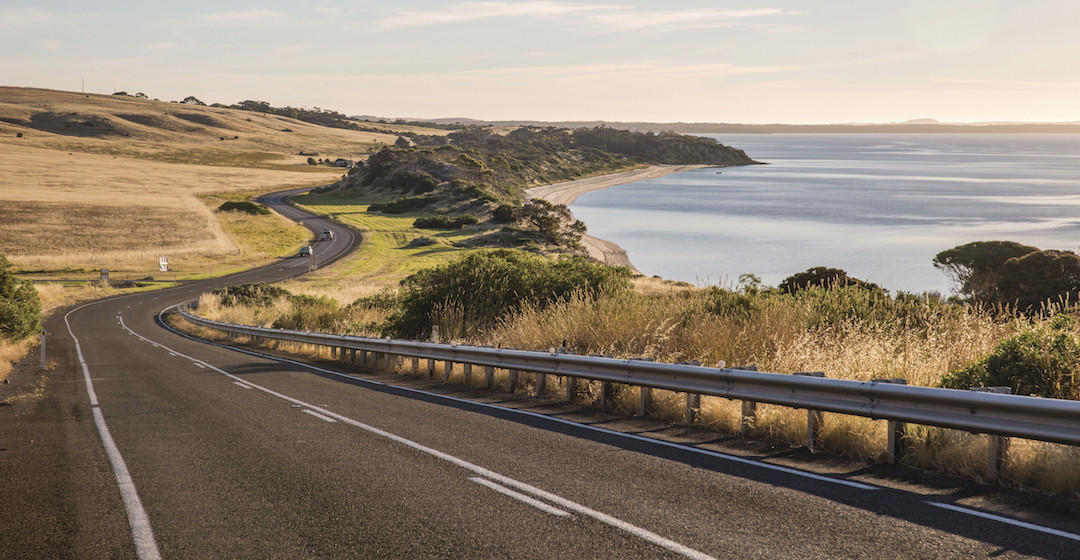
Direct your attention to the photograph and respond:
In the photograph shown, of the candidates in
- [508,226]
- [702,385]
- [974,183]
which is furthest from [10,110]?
[702,385]

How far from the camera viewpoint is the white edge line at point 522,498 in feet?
19.3

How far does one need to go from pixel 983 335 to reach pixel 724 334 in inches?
122

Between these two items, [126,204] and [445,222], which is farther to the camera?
[445,222]

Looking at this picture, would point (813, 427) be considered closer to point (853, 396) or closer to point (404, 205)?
point (853, 396)

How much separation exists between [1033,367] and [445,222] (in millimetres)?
94298

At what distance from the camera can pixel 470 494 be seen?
21.2ft

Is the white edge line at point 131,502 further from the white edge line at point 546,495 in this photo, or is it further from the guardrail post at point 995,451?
the guardrail post at point 995,451

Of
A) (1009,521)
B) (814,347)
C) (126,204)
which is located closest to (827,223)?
(126,204)

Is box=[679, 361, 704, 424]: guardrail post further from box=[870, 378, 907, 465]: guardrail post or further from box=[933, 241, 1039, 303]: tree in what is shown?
box=[933, 241, 1039, 303]: tree

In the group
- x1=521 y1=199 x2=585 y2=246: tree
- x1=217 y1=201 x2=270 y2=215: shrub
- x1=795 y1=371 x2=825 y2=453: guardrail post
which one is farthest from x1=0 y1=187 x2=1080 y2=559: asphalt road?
x1=217 y1=201 x2=270 y2=215: shrub

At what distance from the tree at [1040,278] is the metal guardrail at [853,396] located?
21.7 m

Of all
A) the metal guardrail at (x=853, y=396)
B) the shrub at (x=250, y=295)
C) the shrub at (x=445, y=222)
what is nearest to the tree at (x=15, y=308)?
the shrub at (x=250, y=295)

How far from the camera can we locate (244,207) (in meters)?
109

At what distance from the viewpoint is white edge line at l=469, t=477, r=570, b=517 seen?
5890 millimetres
